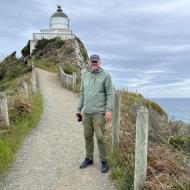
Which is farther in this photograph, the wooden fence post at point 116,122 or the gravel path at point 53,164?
the wooden fence post at point 116,122

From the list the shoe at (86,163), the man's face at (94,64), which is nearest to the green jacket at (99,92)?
the man's face at (94,64)

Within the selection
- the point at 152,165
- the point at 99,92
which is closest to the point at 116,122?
the point at 99,92

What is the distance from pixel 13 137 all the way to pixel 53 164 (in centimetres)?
233

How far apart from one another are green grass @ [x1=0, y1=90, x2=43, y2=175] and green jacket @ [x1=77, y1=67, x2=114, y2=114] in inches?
88.5

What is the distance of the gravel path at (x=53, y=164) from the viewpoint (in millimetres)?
7607

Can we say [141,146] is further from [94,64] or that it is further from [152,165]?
[94,64]

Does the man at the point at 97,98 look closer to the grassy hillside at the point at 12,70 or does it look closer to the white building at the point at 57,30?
the grassy hillside at the point at 12,70

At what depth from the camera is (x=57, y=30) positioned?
2817 inches

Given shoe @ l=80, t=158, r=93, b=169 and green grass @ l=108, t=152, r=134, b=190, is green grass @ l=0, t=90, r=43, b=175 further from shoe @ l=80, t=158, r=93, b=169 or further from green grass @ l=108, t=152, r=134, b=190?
green grass @ l=108, t=152, r=134, b=190

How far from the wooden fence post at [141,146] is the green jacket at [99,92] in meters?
1.53

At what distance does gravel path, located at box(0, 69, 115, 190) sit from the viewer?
7.61 metres

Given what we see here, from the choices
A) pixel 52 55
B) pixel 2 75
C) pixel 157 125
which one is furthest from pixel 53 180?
pixel 52 55

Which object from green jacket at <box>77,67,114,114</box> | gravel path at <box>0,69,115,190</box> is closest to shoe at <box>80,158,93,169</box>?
gravel path at <box>0,69,115,190</box>

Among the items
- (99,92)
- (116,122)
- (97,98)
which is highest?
(99,92)
